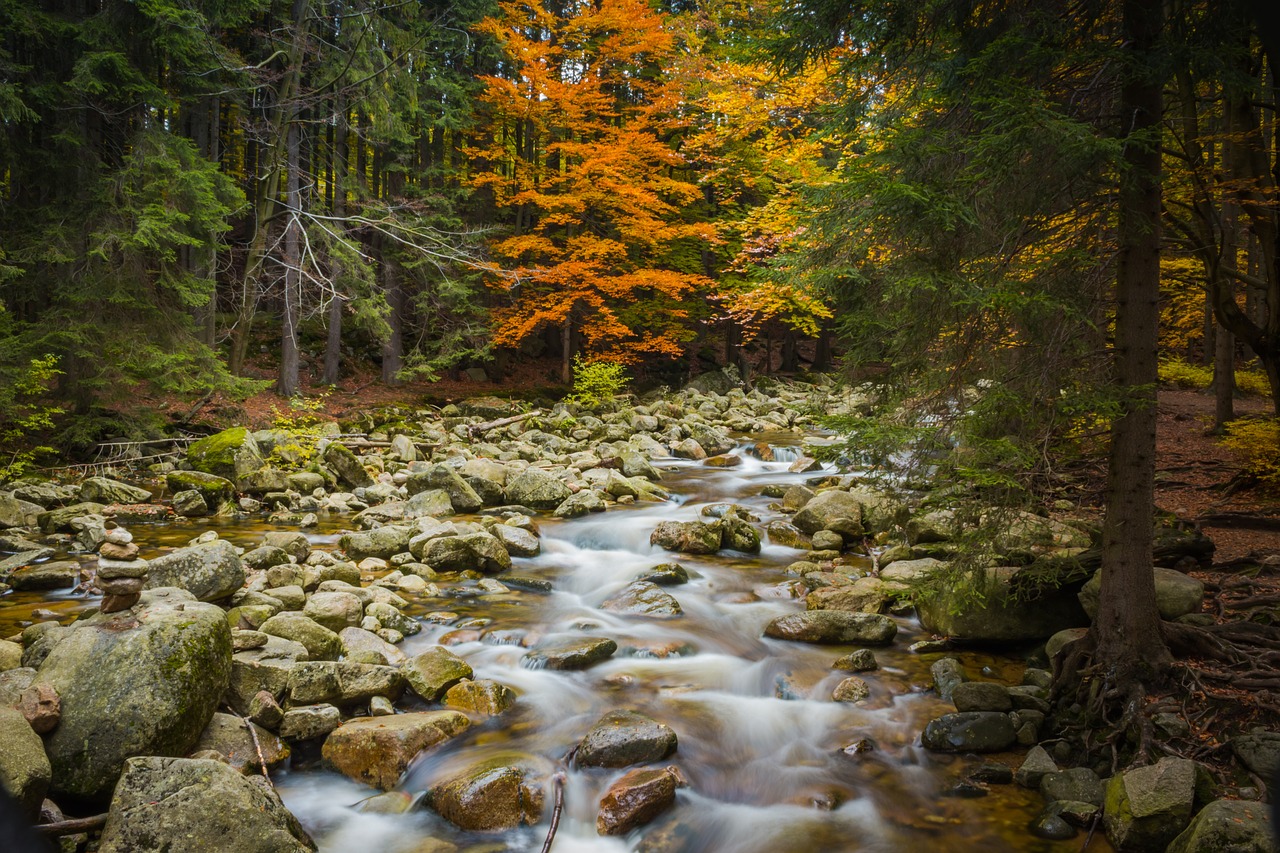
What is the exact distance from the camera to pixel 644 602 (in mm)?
8531

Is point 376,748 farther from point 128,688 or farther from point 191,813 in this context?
point 191,813

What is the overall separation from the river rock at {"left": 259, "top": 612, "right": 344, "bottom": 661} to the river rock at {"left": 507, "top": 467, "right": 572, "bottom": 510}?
20.6ft

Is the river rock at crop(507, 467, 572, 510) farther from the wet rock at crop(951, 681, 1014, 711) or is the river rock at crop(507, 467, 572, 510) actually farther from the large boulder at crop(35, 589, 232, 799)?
the wet rock at crop(951, 681, 1014, 711)

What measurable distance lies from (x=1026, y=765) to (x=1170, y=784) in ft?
3.05

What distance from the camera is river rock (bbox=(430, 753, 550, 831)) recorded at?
4.74m


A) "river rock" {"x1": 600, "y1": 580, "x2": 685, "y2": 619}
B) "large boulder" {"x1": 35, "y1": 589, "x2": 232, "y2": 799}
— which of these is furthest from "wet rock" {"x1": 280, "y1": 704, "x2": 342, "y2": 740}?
"river rock" {"x1": 600, "y1": 580, "x2": 685, "y2": 619}

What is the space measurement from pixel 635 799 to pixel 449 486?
799 centimetres

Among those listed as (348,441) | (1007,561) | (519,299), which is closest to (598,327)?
(519,299)

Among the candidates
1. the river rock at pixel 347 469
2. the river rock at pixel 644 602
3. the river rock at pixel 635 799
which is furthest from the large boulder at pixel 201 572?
the river rock at pixel 347 469

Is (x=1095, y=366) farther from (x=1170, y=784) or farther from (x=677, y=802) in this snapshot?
(x=677, y=802)

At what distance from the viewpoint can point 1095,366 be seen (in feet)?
17.3

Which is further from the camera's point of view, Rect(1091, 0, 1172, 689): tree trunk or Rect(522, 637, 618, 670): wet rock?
Rect(522, 637, 618, 670): wet rock

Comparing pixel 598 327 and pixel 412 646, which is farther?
pixel 598 327

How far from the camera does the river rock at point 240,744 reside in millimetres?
4824
